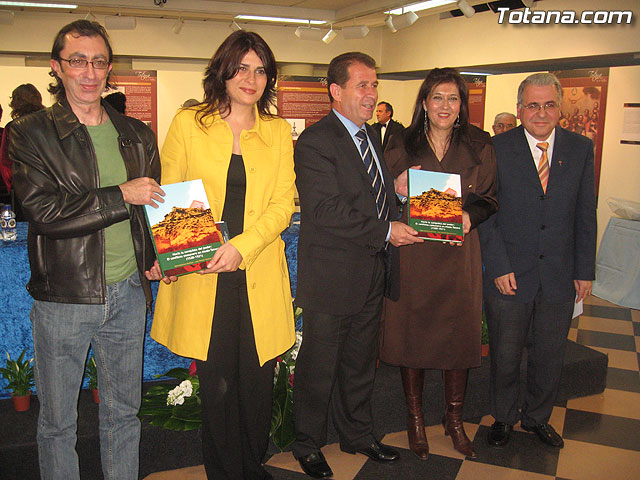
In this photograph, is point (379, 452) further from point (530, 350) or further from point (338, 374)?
point (530, 350)

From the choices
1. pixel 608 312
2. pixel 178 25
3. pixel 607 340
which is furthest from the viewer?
pixel 178 25

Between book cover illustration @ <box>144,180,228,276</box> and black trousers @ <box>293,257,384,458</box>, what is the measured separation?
71 cm

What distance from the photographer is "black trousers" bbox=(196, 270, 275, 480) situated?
2.17 meters

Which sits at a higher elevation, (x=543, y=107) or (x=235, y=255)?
(x=543, y=107)

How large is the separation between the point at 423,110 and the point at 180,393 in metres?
1.75

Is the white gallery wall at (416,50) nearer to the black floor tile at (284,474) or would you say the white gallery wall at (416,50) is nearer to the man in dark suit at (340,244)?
the man in dark suit at (340,244)

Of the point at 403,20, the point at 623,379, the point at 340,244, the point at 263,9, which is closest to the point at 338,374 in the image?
the point at 340,244

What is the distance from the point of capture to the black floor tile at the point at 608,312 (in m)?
5.54

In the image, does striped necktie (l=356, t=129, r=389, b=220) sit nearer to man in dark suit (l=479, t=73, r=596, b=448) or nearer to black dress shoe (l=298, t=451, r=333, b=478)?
man in dark suit (l=479, t=73, r=596, b=448)

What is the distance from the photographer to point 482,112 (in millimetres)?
8391

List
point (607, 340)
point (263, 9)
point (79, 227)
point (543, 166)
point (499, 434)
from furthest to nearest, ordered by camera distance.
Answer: point (263, 9) < point (607, 340) < point (499, 434) < point (543, 166) < point (79, 227)

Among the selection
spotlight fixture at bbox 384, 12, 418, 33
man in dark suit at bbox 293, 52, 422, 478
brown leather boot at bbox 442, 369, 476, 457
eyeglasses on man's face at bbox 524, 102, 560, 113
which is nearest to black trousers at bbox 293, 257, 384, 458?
man in dark suit at bbox 293, 52, 422, 478

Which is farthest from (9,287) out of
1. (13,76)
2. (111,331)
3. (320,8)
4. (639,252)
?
(320,8)

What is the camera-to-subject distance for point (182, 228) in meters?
1.92
